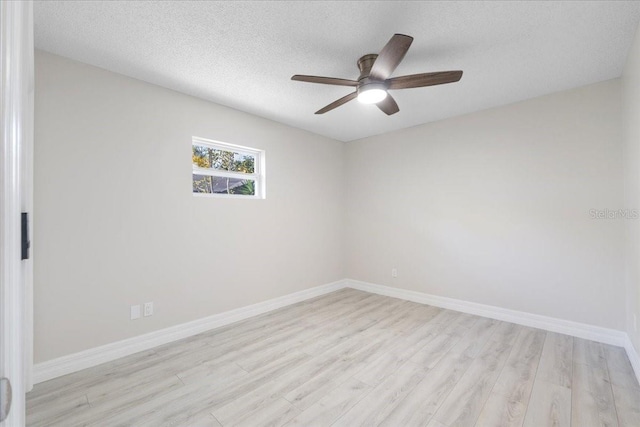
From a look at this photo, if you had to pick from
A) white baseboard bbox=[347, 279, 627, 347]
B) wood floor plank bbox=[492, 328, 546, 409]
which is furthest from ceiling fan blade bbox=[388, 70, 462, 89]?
white baseboard bbox=[347, 279, 627, 347]

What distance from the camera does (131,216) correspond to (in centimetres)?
265

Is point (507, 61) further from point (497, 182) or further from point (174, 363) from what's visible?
point (174, 363)

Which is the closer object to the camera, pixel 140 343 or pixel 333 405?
pixel 333 405

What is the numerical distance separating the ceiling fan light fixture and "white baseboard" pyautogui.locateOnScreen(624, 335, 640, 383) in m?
2.89

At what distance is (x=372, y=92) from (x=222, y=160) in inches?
80.0

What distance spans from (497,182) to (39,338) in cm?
470

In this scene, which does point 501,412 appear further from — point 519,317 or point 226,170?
point 226,170

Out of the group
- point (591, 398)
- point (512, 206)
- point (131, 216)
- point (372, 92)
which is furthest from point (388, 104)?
point (591, 398)

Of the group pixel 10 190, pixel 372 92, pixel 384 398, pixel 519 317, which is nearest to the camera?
pixel 10 190

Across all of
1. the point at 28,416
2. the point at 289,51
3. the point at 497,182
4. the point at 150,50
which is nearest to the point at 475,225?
the point at 497,182

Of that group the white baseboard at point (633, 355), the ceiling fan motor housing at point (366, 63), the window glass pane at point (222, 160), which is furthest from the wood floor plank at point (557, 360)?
the window glass pane at point (222, 160)

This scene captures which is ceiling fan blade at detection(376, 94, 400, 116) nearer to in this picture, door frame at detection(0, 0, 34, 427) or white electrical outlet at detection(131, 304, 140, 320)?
door frame at detection(0, 0, 34, 427)

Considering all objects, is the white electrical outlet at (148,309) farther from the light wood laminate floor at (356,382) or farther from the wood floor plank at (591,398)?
the wood floor plank at (591,398)

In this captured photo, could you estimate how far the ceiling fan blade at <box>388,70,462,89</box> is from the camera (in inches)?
79.2
